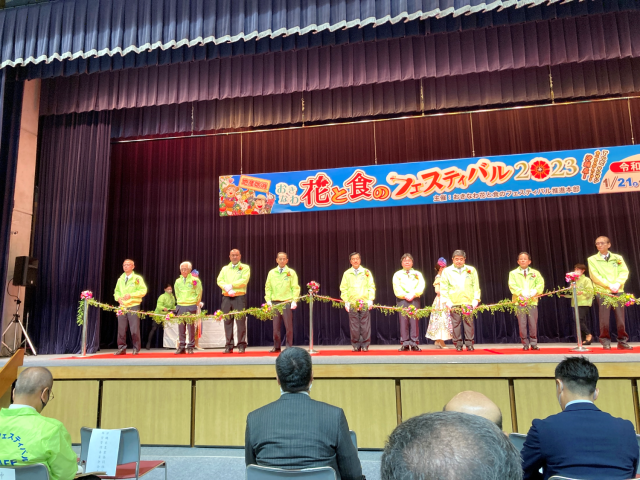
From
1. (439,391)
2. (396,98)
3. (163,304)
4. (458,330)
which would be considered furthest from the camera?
(163,304)

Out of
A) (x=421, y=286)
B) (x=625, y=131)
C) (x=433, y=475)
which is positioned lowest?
(x=433, y=475)

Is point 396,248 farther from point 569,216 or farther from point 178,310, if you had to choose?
point 178,310

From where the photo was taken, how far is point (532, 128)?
8641 millimetres

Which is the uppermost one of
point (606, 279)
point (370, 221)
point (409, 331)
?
point (370, 221)

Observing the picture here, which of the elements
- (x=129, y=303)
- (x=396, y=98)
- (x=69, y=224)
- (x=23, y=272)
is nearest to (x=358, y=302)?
(x=129, y=303)

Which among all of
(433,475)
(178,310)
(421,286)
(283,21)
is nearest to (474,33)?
(283,21)

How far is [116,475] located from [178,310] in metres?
4.09

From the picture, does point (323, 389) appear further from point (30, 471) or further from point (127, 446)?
point (30, 471)

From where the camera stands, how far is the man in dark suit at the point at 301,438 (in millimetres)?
1814

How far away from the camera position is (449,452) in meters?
0.63

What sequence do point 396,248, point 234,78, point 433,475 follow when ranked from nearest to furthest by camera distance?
1. point 433,475
2. point 234,78
3. point 396,248

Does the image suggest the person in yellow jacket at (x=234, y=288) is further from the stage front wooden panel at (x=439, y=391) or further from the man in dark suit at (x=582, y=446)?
the man in dark suit at (x=582, y=446)

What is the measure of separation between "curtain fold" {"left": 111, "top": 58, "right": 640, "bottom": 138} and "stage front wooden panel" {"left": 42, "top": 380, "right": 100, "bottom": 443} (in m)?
4.62

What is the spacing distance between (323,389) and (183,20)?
4.17 meters
